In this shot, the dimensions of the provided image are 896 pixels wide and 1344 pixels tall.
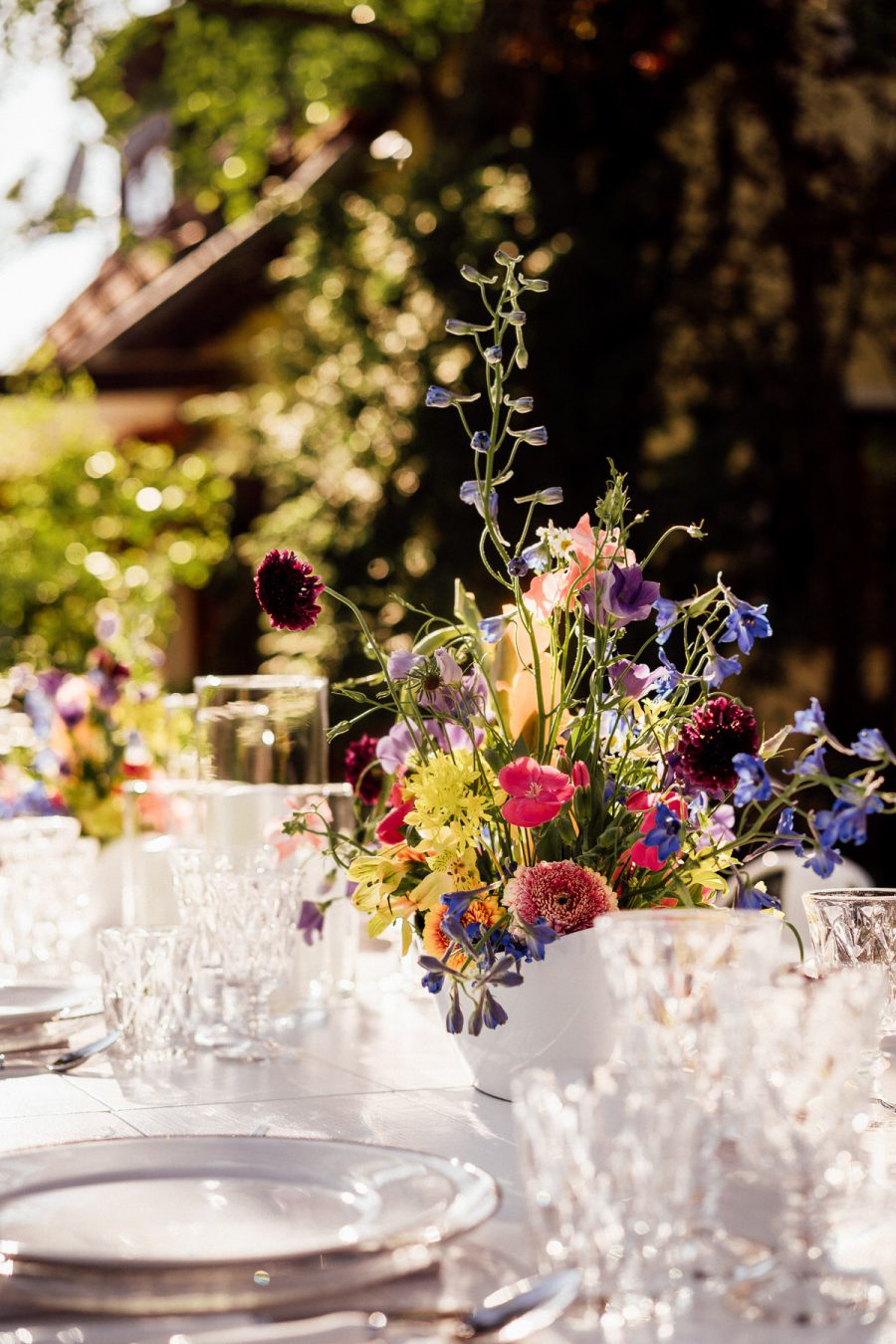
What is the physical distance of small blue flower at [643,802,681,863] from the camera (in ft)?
3.62

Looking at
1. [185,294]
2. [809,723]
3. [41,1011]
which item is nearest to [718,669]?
[809,723]

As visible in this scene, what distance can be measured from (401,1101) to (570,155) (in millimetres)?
5326

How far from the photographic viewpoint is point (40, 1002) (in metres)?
1.55

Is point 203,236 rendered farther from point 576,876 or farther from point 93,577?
point 576,876

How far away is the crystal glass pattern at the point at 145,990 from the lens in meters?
1.40

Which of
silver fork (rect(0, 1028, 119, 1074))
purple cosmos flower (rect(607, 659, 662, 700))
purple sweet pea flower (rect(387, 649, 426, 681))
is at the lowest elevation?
silver fork (rect(0, 1028, 119, 1074))

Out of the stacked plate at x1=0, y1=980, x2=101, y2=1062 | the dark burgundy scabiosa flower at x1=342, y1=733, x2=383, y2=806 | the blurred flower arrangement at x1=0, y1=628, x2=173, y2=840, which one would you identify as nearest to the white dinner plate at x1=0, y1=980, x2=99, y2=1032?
the stacked plate at x1=0, y1=980, x2=101, y2=1062

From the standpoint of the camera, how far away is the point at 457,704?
1.26 metres

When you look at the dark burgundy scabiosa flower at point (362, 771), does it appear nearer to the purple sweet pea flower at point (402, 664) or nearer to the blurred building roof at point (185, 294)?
the purple sweet pea flower at point (402, 664)

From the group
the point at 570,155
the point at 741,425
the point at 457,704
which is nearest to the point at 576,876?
the point at 457,704

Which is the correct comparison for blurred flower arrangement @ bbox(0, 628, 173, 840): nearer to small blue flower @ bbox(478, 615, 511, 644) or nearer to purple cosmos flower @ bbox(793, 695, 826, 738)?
small blue flower @ bbox(478, 615, 511, 644)

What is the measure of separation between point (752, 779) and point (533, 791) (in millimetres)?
184

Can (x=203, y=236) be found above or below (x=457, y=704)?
above

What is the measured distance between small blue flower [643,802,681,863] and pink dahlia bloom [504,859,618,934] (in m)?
0.08
